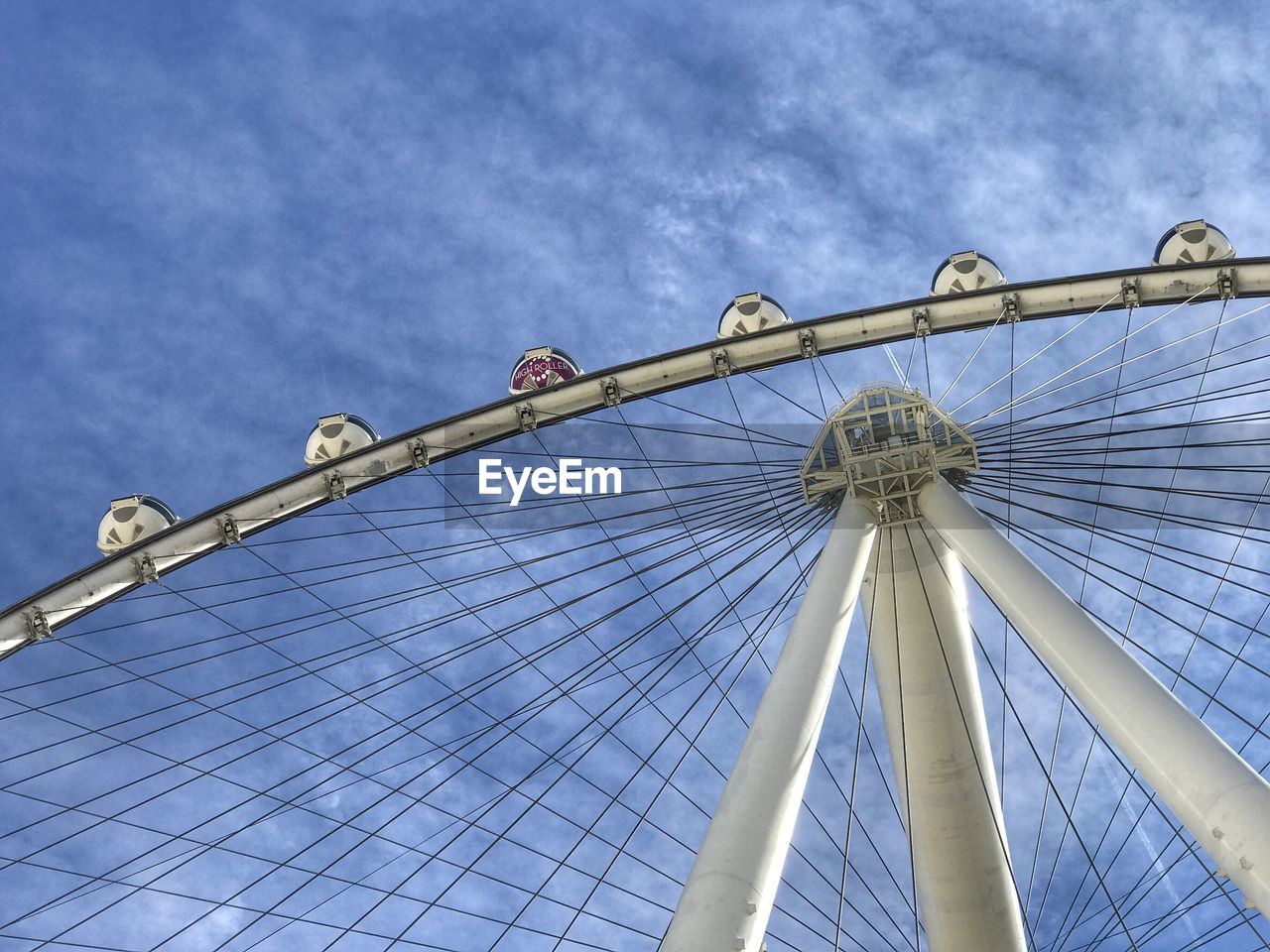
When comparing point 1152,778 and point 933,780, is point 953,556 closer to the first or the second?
point 933,780

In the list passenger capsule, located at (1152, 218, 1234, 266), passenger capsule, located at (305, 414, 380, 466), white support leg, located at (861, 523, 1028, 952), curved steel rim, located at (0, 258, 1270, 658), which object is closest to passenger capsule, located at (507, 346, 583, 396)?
curved steel rim, located at (0, 258, 1270, 658)

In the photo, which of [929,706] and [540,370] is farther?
[540,370]

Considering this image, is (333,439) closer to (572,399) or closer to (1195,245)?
(572,399)

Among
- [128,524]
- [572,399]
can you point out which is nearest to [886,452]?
[572,399]

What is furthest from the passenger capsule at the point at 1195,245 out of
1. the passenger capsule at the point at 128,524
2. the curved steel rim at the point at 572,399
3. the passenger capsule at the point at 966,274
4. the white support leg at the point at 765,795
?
the passenger capsule at the point at 128,524

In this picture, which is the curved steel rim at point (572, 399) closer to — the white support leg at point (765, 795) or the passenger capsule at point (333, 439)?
the passenger capsule at point (333, 439)

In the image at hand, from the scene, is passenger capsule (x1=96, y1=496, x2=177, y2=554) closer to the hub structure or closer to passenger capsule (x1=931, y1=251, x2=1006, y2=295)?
the hub structure
